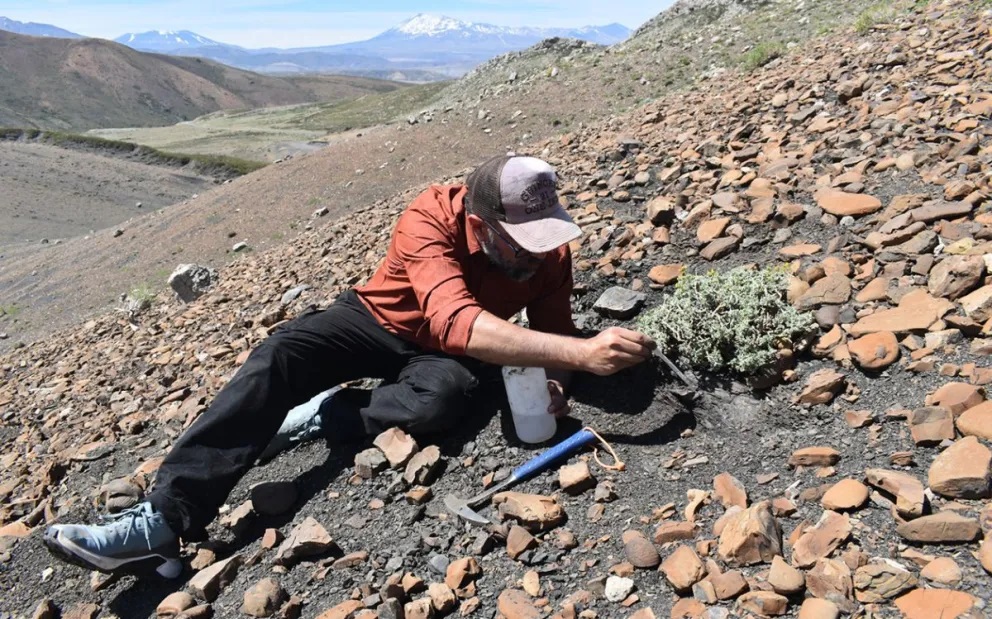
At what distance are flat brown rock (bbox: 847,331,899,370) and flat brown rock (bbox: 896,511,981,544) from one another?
32.3 inches

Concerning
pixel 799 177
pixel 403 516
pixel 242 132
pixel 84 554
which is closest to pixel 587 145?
pixel 799 177

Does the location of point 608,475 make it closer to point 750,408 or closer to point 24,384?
point 750,408

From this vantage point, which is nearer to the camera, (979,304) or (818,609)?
(818,609)

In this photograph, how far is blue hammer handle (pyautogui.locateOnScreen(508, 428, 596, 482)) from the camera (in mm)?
2793

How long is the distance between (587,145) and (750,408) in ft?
15.0

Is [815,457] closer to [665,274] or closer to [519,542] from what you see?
[519,542]

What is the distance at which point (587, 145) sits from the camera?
692 cm

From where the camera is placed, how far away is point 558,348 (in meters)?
2.54

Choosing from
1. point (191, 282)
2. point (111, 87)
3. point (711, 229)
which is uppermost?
point (111, 87)

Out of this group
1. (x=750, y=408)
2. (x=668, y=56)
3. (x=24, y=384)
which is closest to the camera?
(x=750, y=408)

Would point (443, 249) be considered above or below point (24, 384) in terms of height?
above

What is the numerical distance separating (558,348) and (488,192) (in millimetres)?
697

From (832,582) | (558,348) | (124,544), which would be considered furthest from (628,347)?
(124,544)

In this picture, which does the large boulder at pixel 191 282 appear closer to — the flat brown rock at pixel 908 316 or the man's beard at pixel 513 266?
the man's beard at pixel 513 266
